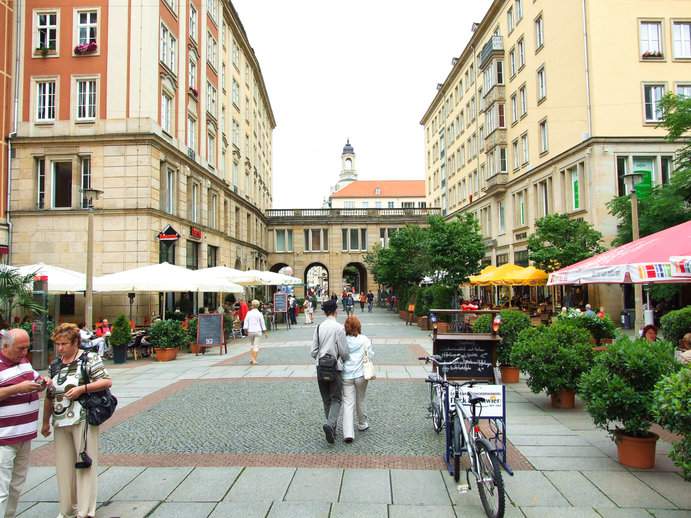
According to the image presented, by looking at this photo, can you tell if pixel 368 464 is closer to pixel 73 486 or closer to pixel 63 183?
pixel 73 486

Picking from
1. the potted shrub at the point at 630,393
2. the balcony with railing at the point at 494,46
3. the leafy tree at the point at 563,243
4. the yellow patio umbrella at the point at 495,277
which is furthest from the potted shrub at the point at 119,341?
the balcony with railing at the point at 494,46

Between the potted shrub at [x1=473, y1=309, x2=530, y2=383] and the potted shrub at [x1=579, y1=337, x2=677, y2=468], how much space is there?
15.1 feet

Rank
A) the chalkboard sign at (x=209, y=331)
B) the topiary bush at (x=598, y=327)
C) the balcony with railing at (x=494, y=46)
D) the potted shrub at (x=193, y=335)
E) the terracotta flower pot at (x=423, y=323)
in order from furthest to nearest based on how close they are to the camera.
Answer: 1. the balcony with railing at (x=494, y=46)
2. the terracotta flower pot at (x=423, y=323)
3. the potted shrub at (x=193, y=335)
4. the chalkboard sign at (x=209, y=331)
5. the topiary bush at (x=598, y=327)

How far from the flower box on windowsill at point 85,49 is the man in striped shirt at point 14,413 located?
23.0 metres

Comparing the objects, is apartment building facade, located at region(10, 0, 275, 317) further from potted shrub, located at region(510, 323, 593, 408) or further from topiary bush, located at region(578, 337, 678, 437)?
topiary bush, located at region(578, 337, 678, 437)

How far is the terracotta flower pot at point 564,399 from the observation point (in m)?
9.09

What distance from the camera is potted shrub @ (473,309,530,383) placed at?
11062 mm

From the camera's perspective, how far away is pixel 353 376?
7234 mm

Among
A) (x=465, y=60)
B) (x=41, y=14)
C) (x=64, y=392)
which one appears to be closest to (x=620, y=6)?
(x=465, y=60)

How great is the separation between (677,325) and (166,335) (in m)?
13.9

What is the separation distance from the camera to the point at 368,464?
6262 millimetres

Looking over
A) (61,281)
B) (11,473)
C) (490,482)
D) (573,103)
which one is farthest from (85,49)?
(490,482)

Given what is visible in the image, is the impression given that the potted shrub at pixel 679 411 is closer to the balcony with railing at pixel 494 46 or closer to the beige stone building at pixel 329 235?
the balcony with railing at pixel 494 46

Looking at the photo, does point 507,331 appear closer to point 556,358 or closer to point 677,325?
point 556,358
